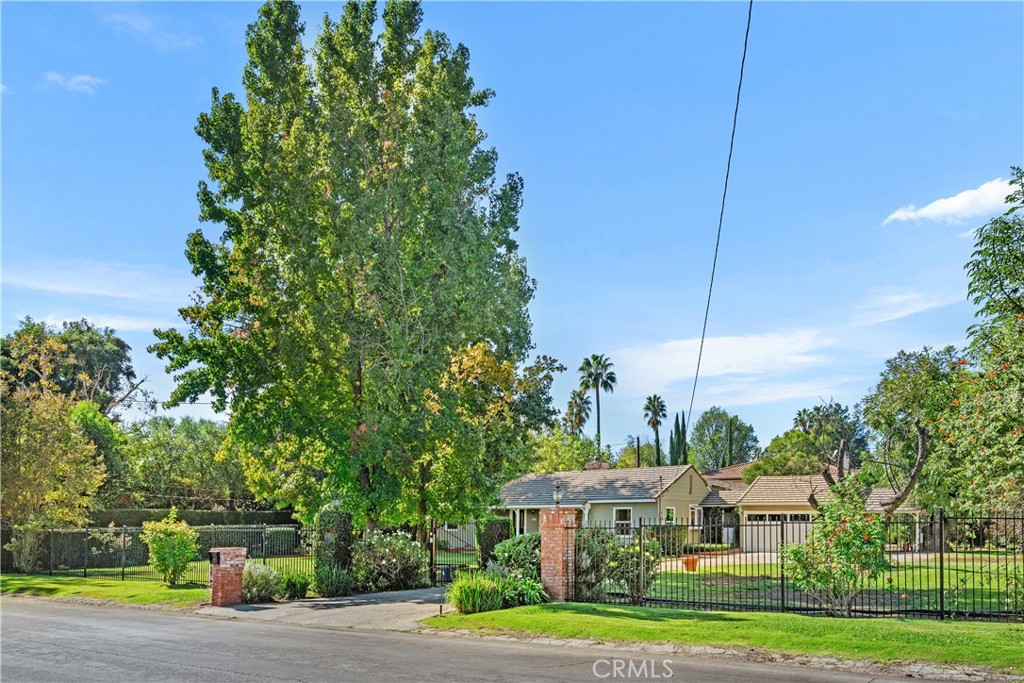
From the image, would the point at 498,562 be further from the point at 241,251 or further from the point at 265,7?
the point at 265,7

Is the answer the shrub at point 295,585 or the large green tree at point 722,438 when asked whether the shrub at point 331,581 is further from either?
the large green tree at point 722,438

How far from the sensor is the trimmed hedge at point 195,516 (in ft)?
136

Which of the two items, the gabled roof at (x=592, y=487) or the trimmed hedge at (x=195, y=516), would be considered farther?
the gabled roof at (x=592, y=487)

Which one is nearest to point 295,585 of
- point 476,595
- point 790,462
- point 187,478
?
point 476,595

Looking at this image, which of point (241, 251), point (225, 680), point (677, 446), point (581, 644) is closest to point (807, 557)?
point (581, 644)

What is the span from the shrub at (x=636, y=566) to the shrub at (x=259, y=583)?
9.13 m

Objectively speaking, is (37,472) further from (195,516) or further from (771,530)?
(771,530)

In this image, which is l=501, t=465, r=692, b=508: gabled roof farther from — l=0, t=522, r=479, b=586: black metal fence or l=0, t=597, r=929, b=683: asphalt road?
l=0, t=597, r=929, b=683: asphalt road

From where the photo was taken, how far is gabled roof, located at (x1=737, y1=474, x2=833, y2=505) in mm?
55628

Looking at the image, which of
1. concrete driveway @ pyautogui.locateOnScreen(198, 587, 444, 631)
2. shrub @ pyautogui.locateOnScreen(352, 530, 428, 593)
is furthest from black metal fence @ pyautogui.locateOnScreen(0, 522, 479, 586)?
concrete driveway @ pyautogui.locateOnScreen(198, 587, 444, 631)

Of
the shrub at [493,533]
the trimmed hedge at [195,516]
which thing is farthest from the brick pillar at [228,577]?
the trimmed hedge at [195,516]

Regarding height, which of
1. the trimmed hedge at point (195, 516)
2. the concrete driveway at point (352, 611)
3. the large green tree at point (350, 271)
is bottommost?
the concrete driveway at point (352, 611)

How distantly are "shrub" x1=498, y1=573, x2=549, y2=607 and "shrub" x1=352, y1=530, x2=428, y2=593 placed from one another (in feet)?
22.3

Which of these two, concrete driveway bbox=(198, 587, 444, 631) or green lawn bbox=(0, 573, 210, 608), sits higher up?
concrete driveway bbox=(198, 587, 444, 631)
